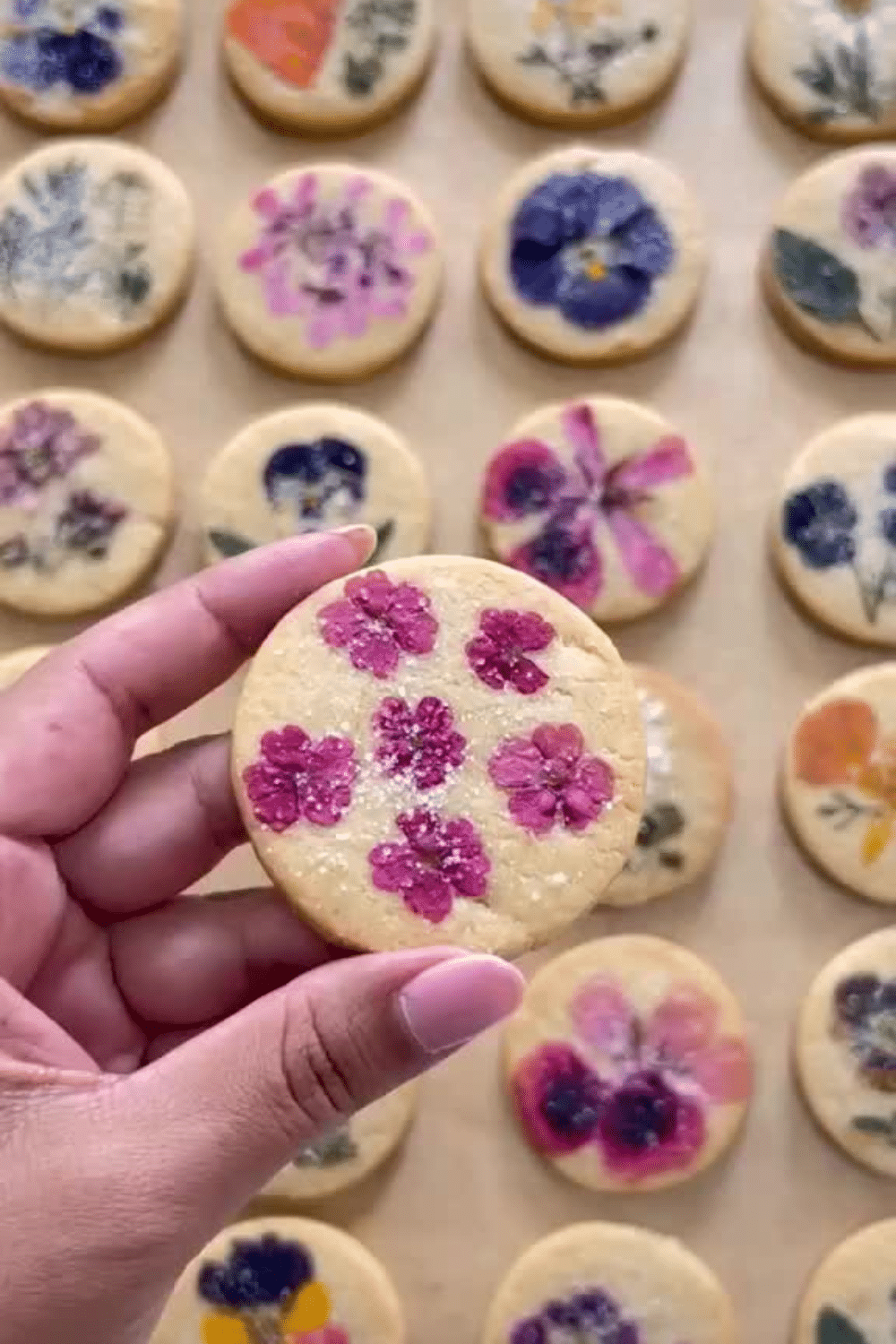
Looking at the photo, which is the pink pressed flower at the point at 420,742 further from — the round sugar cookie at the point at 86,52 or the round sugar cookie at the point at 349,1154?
the round sugar cookie at the point at 86,52

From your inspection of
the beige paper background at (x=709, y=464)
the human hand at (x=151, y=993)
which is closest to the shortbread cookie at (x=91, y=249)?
the beige paper background at (x=709, y=464)

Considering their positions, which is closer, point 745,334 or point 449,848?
point 449,848

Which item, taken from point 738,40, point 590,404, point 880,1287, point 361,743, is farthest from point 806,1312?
point 738,40

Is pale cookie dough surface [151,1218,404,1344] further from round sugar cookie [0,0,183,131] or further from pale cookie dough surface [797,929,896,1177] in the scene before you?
round sugar cookie [0,0,183,131]

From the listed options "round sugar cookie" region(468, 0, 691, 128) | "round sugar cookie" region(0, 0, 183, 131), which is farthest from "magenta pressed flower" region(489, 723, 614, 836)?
"round sugar cookie" region(0, 0, 183, 131)

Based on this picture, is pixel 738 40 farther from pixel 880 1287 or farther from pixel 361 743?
pixel 880 1287

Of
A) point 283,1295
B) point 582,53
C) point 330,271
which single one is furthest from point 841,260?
point 283,1295

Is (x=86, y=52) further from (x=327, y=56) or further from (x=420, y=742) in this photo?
(x=420, y=742)
